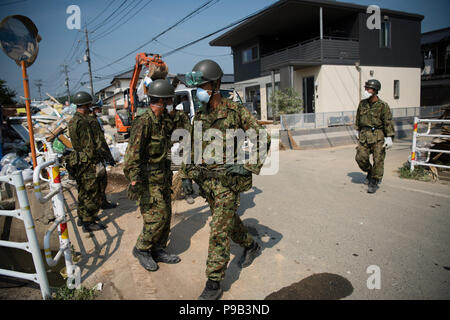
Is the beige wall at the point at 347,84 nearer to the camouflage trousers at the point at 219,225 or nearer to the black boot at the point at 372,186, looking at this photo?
the black boot at the point at 372,186

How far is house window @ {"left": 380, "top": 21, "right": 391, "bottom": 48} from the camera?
19062 mm

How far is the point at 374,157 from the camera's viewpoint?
5.41 metres

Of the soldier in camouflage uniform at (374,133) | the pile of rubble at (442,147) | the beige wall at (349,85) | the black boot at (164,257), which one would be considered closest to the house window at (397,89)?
the beige wall at (349,85)

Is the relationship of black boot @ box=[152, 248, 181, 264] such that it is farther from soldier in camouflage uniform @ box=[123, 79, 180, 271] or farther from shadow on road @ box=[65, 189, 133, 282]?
shadow on road @ box=[65, 189, 133, 282]

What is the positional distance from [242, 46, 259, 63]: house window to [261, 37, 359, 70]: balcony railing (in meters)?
3.69

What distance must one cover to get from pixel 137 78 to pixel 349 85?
1332 cm

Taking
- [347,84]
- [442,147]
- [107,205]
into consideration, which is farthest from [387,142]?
[347,84]

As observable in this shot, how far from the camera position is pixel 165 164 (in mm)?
3207

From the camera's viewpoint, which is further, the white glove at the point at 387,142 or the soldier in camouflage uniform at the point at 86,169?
the white glove at the point at 387,142

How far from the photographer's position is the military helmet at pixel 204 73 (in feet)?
8.81

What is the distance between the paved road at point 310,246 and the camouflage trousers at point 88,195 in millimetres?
316

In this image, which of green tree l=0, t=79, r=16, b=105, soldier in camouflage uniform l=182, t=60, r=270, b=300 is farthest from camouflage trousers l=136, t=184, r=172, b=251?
green tree l=0, t=79, r=16, b=105
